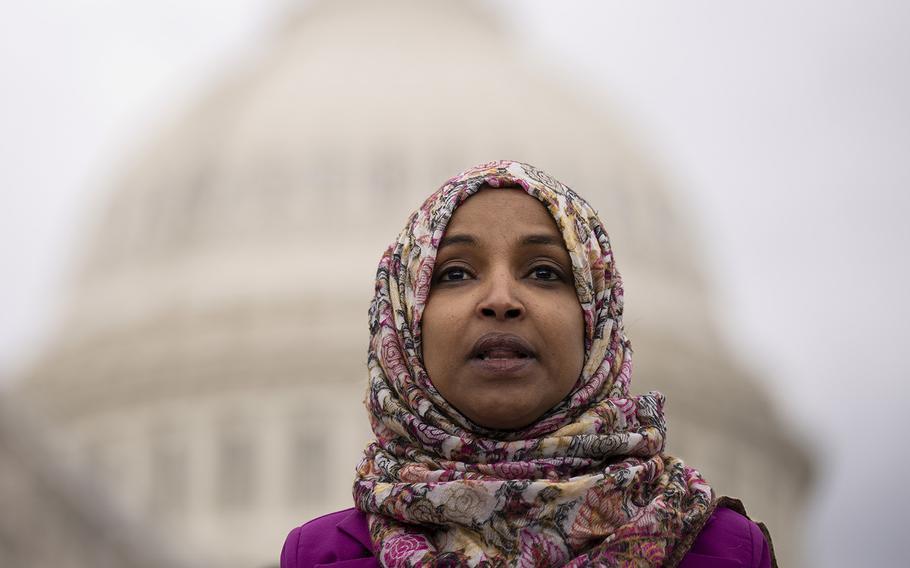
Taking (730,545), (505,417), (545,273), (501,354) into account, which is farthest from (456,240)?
A: (730,545)

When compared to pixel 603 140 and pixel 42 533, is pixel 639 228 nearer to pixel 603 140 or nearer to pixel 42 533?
pixel 603 140

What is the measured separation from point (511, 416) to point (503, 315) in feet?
0.78

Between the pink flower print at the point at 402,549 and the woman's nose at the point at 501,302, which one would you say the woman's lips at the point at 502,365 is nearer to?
the woman's nose at the point at 501,302

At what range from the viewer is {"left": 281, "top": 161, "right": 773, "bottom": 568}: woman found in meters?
4.97

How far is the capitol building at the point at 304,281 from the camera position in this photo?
6294 centimetres

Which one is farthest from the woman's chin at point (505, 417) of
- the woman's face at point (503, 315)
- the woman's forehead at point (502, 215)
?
the woman's forehead at point (502, 215)

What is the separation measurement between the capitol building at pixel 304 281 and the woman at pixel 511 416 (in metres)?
53.3

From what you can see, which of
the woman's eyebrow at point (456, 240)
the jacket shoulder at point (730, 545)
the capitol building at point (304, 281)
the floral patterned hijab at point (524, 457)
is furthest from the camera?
the capitol building at point (304, 281)

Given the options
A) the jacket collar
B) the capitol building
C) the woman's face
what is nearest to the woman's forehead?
the woman's face

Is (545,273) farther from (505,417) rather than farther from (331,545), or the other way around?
(331,545)

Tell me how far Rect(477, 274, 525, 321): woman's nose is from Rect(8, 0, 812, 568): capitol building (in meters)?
53.4

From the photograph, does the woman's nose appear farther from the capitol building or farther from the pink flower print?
the capitol building

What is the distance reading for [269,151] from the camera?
234 feet

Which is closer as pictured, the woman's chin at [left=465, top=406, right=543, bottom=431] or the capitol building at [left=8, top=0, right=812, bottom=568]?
the woman's chin at [left=465, top=406, right=543, bottom=431]
